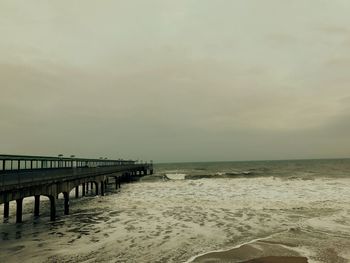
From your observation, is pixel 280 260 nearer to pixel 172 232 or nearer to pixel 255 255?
pixel 255 255

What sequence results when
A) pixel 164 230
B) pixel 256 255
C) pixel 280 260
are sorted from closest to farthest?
pixel 280 260, pixel 256 255, pixel 164 230

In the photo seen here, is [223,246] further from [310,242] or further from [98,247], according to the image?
[98,247]

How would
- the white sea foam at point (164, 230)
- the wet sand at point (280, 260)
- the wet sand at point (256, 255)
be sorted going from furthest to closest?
the white sea foam at point (164, 230) < the wet sand at point (256, 255) < the wet sand at point (280, 260)

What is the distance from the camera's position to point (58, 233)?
76.3 feet

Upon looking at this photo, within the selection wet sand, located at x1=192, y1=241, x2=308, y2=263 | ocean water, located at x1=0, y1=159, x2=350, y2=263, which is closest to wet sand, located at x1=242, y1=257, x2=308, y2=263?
wet sand, located at x1=192, y1=241, x2=308, y2=263

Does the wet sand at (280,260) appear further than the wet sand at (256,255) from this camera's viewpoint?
No

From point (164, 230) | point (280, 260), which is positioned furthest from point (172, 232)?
point (280, 260)

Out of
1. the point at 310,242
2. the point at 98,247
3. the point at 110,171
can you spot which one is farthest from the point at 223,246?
the point at 110,171

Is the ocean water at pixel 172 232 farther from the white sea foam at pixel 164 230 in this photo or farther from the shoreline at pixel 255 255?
the shoreline at pixel 255 255

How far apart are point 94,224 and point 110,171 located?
32284mm

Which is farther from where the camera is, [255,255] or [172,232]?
[172,232]

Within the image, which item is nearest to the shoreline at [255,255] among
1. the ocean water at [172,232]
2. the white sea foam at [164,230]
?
the ocean water at [172,232]

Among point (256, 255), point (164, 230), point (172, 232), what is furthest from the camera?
point (164, 230)

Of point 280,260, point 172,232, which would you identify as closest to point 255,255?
point 280,260
